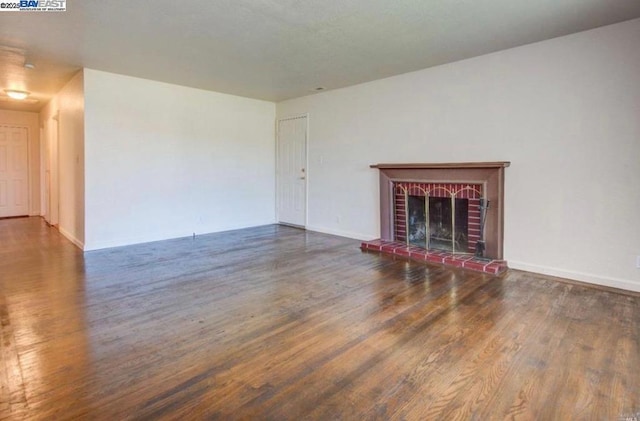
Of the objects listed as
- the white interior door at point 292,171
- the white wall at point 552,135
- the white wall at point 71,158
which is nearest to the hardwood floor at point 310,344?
the white wall at point 552,135

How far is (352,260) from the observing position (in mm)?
4539

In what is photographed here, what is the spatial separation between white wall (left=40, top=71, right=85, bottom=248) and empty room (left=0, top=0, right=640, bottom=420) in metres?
0.08

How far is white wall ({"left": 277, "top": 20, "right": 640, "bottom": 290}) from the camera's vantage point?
341 cm

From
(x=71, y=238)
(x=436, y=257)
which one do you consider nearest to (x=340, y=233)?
(x=436, y=257)

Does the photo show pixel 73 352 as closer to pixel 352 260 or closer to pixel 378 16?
pixel 352 260

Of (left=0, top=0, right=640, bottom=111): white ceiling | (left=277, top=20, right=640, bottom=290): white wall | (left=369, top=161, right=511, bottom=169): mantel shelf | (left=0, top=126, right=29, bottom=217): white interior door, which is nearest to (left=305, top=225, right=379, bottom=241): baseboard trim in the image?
(left=369, top=161, right=511, bottom=169): mantel shelf

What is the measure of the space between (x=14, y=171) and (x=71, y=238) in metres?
4.36

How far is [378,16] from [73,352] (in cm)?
346

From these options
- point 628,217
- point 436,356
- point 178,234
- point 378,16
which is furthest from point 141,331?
point 628,217

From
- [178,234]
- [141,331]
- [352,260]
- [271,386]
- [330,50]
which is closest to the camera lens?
[271,386]

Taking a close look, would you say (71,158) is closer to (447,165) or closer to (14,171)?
(14,171)

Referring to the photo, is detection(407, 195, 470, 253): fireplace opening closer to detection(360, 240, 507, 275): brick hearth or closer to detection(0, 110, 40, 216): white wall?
detection(360, 240, 507, 275): brick hearth

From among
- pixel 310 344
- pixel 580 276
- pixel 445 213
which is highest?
pixel 445 213

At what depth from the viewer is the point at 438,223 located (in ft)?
16.0
